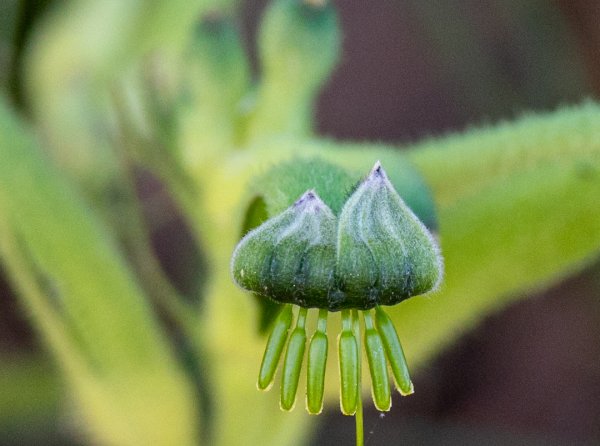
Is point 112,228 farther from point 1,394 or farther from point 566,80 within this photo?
point 566,80

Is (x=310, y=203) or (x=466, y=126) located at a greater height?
(x=466, y=126)

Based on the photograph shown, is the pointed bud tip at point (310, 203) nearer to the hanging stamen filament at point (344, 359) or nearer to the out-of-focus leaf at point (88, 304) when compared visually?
the hanging stamen filament at point (344, 359)

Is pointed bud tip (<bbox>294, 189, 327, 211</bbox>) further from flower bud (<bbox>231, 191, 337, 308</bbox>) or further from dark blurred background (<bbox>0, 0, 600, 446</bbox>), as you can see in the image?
dark blurred background (<bbox>0, 0, 600, 446</bbox>)

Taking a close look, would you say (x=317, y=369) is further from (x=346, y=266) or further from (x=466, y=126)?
(x=466, y=126)

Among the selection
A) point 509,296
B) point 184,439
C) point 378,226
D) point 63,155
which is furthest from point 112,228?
point 378,226

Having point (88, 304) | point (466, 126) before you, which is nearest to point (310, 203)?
point (88, 304)

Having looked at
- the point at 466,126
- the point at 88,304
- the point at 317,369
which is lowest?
the point at 317,369
